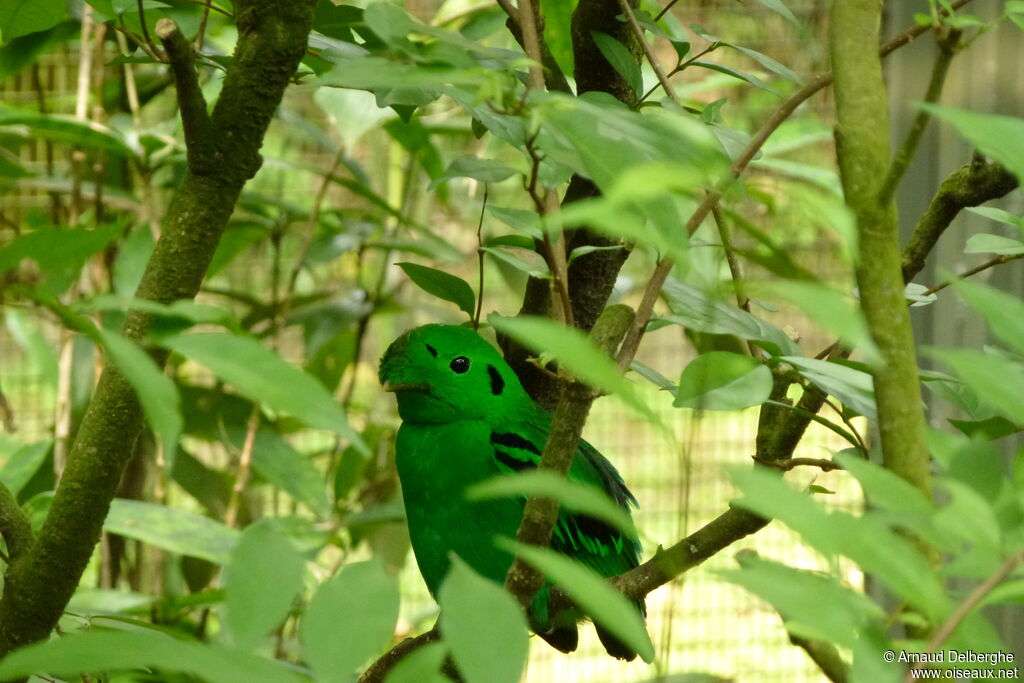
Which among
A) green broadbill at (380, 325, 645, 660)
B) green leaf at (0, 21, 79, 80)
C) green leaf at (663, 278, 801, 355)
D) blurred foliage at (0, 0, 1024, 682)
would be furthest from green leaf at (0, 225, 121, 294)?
green leaf at (663, 278, 801, 355)

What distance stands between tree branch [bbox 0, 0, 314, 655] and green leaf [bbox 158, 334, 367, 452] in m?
0.24

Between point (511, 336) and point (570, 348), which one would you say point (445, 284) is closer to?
point (511, 336)

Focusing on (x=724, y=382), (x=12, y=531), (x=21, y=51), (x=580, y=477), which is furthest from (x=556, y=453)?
(x=21, y=51)

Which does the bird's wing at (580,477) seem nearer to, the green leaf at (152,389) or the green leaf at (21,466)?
the green leaf at (21,466)

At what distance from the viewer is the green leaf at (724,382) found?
378 millimetres

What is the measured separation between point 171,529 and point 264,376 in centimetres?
61

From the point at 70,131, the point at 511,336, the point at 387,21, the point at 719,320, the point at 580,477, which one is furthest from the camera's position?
the point at 70,131

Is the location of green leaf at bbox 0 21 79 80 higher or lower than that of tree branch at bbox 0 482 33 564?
higher

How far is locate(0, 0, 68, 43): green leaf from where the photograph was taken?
1.93 ft

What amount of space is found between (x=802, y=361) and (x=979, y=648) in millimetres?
158

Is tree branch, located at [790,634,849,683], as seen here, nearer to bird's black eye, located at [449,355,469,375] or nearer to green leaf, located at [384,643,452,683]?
green leaf, located at [384,643,452,683]

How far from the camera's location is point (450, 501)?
867 mm

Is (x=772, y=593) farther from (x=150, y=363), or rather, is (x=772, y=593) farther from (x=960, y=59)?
(x=960, y=59)

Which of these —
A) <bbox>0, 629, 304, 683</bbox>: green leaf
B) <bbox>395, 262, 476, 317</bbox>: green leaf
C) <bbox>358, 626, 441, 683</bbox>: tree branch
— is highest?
<bbox>395, 262, 476, 317</bbox>: green leaf
